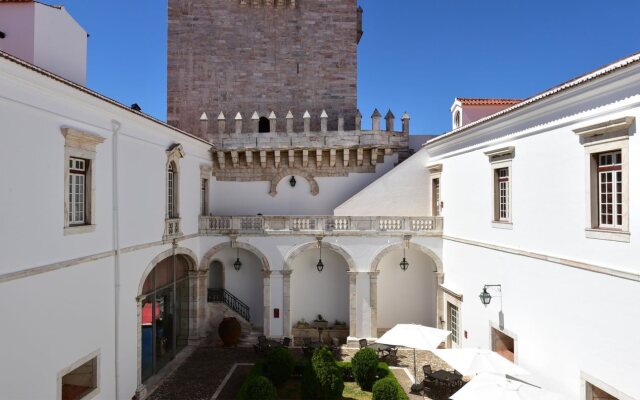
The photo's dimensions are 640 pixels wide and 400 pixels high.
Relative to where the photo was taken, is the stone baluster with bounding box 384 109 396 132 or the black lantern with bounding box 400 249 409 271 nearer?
the black lantern with bounding box 400 249 409 271

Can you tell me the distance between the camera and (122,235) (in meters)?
13.1

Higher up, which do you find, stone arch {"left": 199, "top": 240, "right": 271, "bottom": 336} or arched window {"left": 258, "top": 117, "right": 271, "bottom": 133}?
arched window {"left": 258, "top": 117, "right": 271, "bottom": 133}

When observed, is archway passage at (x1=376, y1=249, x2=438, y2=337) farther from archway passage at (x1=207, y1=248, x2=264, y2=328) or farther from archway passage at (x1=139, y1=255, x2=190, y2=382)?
archway passage at (x1=139, y1=255, x2=190, y2=382)

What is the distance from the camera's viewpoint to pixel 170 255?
1678 centimetres

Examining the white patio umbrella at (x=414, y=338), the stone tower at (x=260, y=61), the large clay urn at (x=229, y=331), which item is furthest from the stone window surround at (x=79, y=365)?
the stone tower at (x=260, y=61)

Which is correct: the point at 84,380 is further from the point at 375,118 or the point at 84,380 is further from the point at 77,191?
the point at 375,118

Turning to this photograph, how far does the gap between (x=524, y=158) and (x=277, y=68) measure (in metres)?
16.6

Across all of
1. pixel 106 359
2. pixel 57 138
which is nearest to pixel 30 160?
pixel 57 138

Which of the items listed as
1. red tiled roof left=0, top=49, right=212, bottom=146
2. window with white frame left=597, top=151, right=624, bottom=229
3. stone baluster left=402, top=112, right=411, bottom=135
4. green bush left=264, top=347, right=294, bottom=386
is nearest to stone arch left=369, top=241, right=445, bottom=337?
green bush left=264, top=347, right=294, bottom=386

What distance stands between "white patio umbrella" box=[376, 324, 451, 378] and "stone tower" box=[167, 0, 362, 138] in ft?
44.3

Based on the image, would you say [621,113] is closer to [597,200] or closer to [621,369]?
[597,200]

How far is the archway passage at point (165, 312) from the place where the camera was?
1578 cm

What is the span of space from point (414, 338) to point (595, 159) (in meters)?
7.83

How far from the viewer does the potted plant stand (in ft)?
69.2
